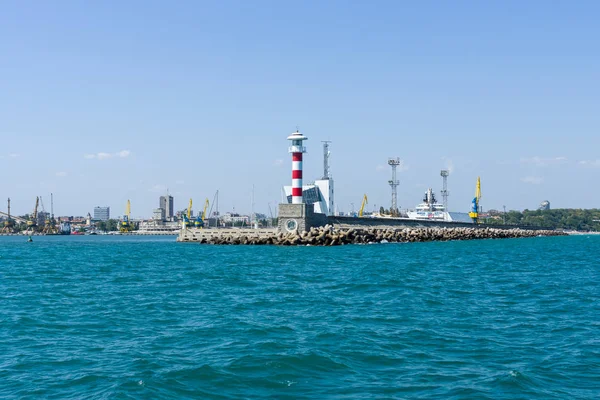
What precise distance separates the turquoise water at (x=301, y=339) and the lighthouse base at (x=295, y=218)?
32067 millimetres

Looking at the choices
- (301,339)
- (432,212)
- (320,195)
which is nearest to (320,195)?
(320,195)

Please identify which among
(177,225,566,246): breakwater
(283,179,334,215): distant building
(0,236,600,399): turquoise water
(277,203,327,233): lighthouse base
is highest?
(283,179,334,215): distant building

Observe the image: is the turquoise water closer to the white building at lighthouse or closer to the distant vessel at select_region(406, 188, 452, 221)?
the white building at lighthouse

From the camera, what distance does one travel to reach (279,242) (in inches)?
2256

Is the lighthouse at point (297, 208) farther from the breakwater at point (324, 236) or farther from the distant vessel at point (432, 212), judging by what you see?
the distant vessel at point (432, 212)

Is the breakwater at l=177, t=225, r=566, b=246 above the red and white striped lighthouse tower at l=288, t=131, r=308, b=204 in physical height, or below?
below

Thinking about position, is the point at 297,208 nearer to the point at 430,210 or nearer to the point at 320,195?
the point at 320,195

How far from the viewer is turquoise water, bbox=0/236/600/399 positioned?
10078mm

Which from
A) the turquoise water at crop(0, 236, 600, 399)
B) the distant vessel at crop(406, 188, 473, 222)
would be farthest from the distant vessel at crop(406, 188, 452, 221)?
the turquoise water at crop(0, 236, 600, 399)

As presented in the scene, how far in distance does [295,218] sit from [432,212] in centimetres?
5030

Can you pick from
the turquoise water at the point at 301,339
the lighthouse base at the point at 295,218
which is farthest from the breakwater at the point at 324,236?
the turquoise water at the point at 301,339

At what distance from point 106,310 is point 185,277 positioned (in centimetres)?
947

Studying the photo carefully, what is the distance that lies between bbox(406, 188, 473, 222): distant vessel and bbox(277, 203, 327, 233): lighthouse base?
1889 inches

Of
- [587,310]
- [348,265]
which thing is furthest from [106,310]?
[348,265]
